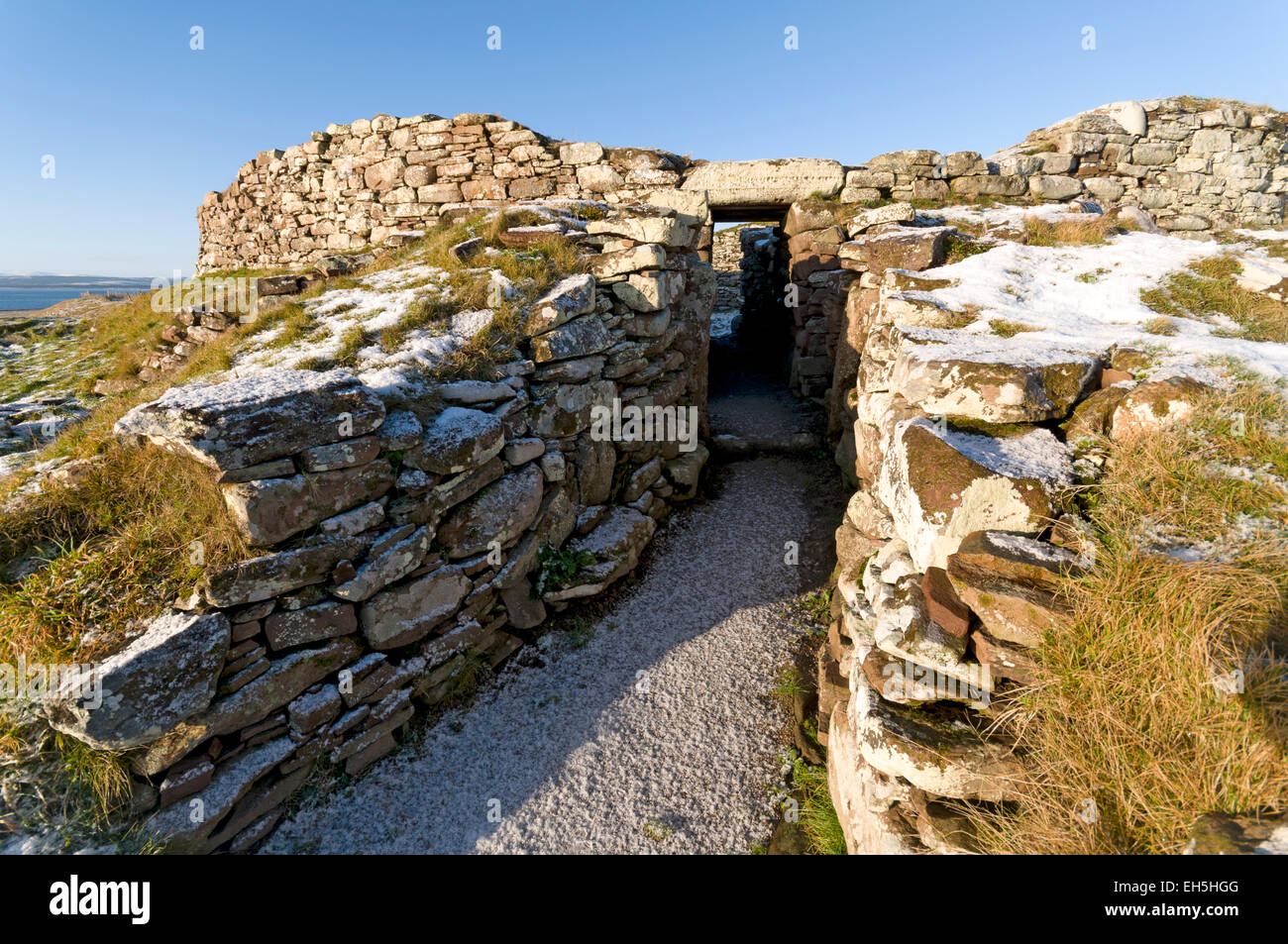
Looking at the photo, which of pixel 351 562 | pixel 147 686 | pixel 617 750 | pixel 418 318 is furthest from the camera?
pixel 418 318

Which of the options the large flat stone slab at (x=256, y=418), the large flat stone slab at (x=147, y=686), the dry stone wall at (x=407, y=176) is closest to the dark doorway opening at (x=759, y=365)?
the dry stone wall at (x=407, y=176)

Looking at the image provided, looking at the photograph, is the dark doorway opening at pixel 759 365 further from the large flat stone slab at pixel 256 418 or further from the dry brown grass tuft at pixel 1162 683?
the dry brown grass tuft at pixel 1162 683

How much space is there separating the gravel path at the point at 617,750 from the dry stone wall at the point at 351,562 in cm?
33

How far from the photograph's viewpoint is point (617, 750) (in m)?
4.50

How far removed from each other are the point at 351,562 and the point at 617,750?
2529mm

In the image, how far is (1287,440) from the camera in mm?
2783

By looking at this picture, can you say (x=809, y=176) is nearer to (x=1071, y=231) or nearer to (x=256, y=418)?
(x=1071, y=231)

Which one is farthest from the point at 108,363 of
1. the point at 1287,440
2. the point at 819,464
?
A: the point at 1287,440

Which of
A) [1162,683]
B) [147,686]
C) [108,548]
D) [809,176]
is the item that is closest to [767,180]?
[809,176]

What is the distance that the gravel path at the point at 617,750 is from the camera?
3.89m
